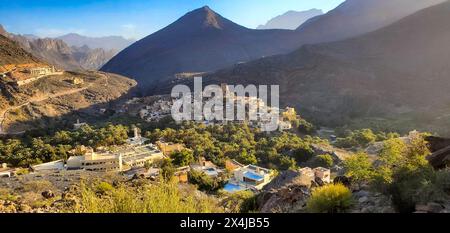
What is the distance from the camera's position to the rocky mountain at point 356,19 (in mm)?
78562

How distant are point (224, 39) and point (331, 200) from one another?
91250 millimetres

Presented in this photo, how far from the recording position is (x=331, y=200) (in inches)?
139

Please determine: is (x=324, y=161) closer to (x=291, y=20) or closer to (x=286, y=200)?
(x=286, y=200)

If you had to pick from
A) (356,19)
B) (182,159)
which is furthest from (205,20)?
(182,159)

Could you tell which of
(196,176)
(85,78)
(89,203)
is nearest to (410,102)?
(196,176)

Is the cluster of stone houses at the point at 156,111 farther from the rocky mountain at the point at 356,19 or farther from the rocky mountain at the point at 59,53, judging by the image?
the rocky mountain at the point at 356,19

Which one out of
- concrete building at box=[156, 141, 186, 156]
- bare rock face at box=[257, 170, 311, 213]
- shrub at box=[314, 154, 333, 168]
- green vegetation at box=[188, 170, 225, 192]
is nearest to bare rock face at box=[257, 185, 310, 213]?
bare rock face at box=[257, 170, 311, 213]

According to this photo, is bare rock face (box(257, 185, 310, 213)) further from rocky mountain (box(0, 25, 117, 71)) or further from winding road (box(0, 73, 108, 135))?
rocky mountain (box(0, 25, 117, 71))

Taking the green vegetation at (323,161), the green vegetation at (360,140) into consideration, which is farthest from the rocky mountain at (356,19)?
the green vegetation at (323,161)

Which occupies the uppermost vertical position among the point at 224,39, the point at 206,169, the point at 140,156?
the point at 224,39

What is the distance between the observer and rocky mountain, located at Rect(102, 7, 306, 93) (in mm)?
81875

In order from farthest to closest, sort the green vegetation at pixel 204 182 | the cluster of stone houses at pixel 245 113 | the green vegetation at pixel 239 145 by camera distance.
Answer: the cluster of stone houses at pixel 245 113 < the green vegetation at pixel 239 145 < the green vegetation at pixel 204 182

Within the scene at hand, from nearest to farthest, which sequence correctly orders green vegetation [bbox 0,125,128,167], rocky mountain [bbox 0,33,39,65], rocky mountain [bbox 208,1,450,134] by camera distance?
green vegetation [bbox 0,125,128,167] < rocky mountain [bbox 208,1,450,134] < rocky mountain [bbox 0,33,39,65]

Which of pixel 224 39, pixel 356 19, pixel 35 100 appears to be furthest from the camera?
pixel 224 39
